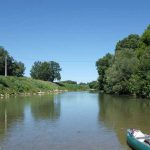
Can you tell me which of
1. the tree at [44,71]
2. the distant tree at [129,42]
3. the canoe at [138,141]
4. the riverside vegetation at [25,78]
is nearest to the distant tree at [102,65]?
the distant tree at [129,42]

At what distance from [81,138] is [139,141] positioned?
5.63 meters

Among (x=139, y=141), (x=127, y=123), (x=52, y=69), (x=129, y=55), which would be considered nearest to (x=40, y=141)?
(x=139, y=141)

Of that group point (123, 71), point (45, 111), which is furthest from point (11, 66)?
point (45, 111)

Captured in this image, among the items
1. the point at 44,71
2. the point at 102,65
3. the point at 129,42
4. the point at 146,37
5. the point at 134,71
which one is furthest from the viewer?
the point at 44,71

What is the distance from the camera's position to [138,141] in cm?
2052

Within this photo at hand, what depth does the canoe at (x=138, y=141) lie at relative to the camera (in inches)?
775

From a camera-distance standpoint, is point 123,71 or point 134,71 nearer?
point 134,71

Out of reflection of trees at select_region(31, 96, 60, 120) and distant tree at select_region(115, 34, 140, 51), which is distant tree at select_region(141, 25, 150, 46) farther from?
reflection of trees at select_region(31, 96, 60, 120)

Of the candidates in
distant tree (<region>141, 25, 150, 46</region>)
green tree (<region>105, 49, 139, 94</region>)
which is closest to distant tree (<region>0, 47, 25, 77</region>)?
green tree (<region>105, 49, 139, 94</region>)

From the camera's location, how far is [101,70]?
12050 cm

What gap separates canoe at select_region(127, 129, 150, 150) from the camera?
19684 millimetres

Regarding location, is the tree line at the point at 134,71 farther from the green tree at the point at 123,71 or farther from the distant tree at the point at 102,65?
the distant tree at the point at 102,65

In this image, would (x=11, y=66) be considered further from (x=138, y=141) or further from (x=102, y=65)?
(x=138, y=141)

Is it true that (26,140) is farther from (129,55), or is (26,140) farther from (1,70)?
(1,70)
